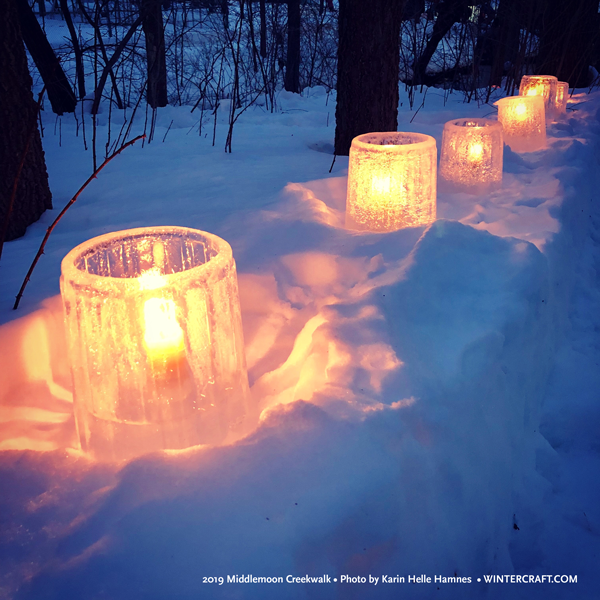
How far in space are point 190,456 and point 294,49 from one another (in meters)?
8.24

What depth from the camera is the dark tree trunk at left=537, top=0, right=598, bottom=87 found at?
5.91 m

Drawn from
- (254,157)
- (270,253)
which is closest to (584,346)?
(270,253)

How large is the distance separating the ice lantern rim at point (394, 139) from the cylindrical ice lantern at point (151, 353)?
1.14 meters

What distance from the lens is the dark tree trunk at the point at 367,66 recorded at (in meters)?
3.21

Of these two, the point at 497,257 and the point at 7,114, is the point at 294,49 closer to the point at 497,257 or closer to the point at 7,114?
the point at 7,114

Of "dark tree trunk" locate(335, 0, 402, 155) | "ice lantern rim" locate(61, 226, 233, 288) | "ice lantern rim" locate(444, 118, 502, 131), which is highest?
"dark tree trunk" locate(335, 0, 402, 155)

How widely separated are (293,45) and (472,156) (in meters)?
6.30

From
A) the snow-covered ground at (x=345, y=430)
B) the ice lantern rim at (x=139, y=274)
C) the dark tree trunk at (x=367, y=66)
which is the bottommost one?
the snow-covered ground at (x=345, y=430)

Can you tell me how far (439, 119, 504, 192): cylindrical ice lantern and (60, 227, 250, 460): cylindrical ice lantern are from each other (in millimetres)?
1995

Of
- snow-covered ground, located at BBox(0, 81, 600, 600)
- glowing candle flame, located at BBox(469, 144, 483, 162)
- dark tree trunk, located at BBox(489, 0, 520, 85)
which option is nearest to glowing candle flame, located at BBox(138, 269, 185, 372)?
snow-covered ground, located at BBox(0, 81, 600, 600)

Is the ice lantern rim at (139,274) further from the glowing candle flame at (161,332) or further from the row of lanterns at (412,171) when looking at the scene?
the row of lanterns at (412,171)

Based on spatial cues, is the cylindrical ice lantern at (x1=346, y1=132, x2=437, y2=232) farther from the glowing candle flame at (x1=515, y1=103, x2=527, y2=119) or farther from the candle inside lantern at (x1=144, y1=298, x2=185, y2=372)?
the glowing candle flame at (x1=515, y1=103, x2=527, y2=119)

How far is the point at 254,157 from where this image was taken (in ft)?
11.6

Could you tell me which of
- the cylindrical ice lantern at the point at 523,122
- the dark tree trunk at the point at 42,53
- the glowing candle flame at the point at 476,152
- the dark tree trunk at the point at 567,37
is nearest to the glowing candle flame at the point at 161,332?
the glowing candle flame at the point at 476,152
